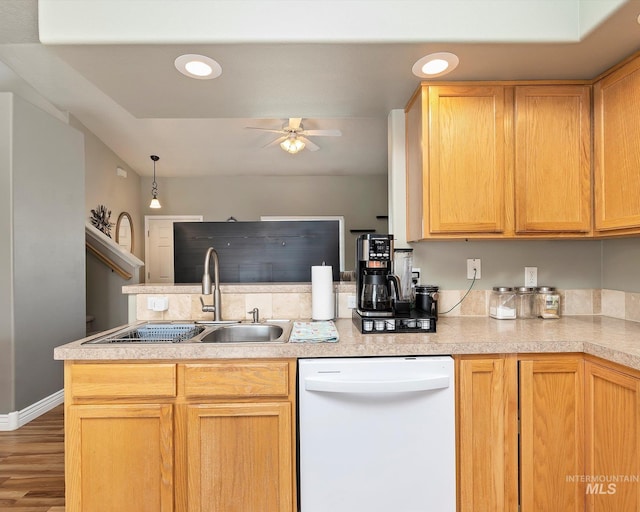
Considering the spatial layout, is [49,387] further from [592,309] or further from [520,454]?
[592,309]

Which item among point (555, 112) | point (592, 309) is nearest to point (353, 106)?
point (555, 112)

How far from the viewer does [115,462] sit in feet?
4.73

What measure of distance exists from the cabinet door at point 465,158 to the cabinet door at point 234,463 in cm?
121

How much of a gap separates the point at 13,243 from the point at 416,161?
2934 mm

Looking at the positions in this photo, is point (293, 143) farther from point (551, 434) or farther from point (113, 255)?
point (551, 434)

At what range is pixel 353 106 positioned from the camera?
6.97 feet

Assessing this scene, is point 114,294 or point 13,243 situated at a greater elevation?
point 13,243

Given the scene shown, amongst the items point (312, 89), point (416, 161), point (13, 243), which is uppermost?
point (312, 89)

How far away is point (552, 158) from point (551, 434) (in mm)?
1278

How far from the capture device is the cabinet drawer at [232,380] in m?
1.46

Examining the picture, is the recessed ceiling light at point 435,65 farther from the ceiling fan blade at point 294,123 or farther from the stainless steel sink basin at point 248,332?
the ceiling fan blade at point 294,123

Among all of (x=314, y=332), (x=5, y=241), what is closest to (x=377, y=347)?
(x=314, y=332)

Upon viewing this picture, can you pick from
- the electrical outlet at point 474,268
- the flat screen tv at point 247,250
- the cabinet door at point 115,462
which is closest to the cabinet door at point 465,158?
the electrical outlet at point 474,268

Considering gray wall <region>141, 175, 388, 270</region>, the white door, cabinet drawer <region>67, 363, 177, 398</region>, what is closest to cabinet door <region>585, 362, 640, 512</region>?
cabinet drawer <region>67, 363, 177, 398</region>
